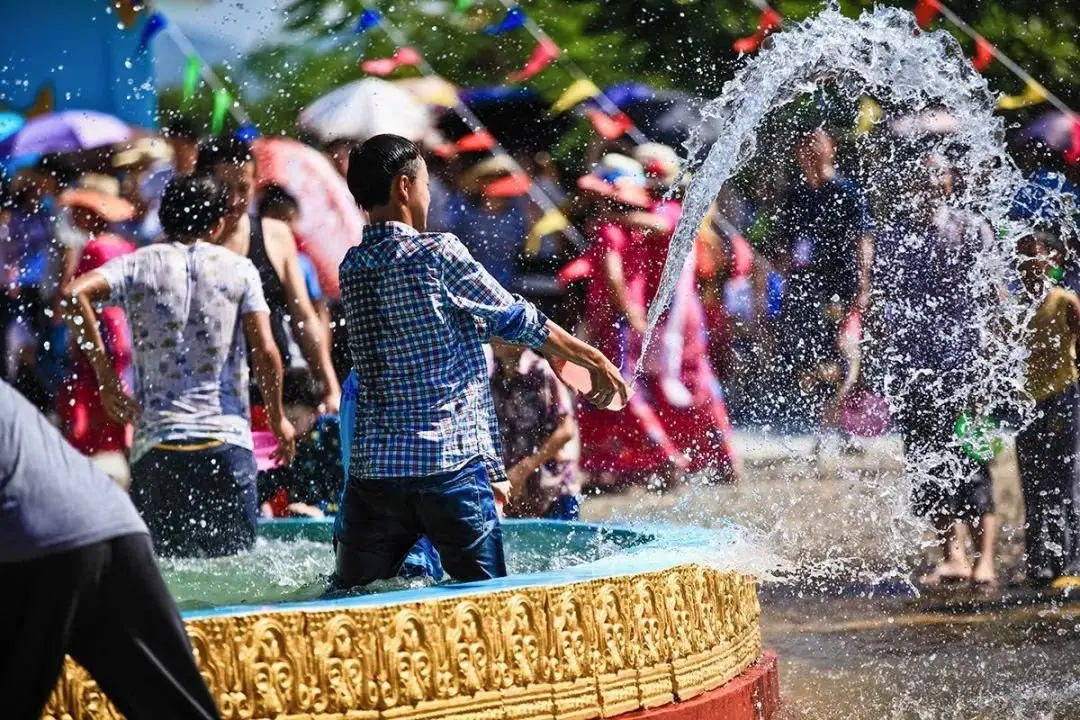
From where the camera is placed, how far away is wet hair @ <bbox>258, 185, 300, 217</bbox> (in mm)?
8930

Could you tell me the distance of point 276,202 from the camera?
9.13 metres

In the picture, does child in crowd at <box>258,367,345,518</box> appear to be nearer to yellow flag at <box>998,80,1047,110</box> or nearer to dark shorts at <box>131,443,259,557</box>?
dark shorts at <box>131,443,259,557</box>

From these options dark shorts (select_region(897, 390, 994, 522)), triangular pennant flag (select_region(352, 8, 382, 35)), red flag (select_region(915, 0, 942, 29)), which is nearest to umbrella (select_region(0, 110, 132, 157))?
dark shorts (select_region(897, 390, 994, 522))

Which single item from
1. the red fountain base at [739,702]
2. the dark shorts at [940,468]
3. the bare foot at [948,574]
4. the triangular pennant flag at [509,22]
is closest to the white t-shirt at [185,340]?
the red fountain base at [739,702]

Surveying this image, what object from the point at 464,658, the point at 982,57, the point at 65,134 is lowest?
the point at 464,658

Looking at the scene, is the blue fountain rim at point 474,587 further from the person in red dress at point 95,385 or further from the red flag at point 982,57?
the red flag at point 982,57

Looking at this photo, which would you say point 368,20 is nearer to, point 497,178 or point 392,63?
point 392,63

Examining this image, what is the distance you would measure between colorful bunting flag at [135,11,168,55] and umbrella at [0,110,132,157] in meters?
1.11

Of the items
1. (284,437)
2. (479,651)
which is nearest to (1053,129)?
(284,437)

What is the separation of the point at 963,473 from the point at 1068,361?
76 cm

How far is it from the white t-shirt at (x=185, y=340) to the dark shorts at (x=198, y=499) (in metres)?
0.07

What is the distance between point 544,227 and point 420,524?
6.55 meters

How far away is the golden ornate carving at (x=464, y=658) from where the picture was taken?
3.59m

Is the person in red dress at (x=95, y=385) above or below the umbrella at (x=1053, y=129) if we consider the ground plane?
below
